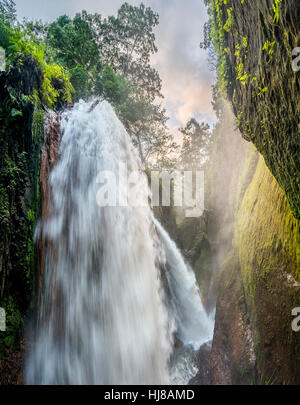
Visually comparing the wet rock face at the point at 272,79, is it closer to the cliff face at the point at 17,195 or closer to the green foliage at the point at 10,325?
the cliff face at the point at 17,195

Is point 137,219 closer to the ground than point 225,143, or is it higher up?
closer to the ground

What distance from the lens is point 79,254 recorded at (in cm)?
393

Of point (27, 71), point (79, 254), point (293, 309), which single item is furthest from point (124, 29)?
point (293, 309)

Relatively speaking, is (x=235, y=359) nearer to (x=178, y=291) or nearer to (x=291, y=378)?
(x=291, y=378)

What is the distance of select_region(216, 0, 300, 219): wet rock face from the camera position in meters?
2.18

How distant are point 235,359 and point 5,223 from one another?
201 inches

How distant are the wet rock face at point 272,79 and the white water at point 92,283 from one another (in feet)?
11.3

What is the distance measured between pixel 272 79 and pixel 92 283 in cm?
443

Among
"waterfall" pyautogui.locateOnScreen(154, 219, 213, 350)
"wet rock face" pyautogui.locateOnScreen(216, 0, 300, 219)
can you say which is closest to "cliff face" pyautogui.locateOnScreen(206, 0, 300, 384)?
"wet rock face" pyautogui.locateOnScreen(216, 0, 300, 219)

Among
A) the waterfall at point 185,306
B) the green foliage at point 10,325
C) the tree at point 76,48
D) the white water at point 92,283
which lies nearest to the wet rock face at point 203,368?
the white water at point 92,283

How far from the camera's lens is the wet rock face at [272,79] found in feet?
7.16

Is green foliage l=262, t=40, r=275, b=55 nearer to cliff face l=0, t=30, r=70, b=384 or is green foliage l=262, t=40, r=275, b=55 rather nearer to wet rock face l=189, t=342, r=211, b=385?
cliff face l=0, t=30, r=70, b=384

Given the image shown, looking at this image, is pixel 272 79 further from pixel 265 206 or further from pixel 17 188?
pixel 17 188

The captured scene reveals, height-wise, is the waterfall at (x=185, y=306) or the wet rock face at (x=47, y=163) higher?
the wet rock face at (x=47, y=163)
